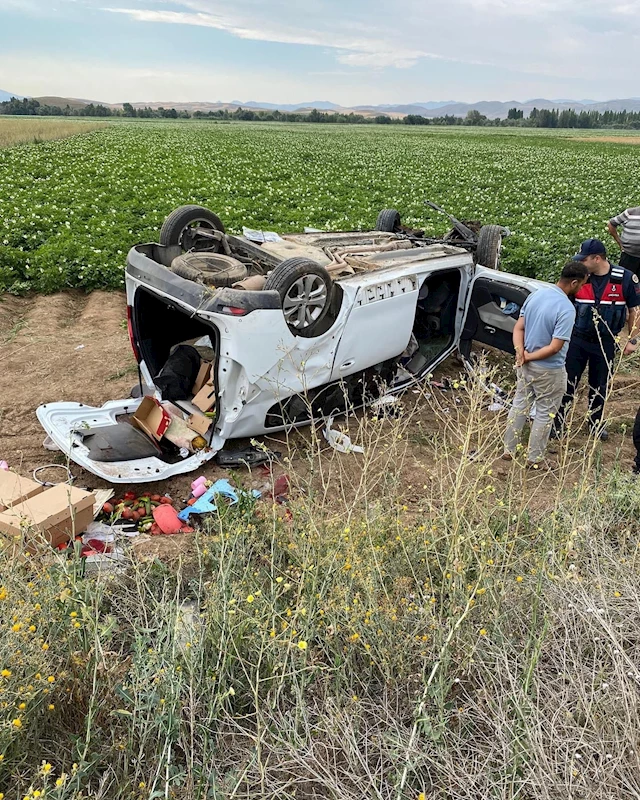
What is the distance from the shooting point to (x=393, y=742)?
7.44ft

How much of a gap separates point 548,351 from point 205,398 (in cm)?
307

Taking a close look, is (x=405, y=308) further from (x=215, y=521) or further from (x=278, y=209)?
(x=278, y=209)

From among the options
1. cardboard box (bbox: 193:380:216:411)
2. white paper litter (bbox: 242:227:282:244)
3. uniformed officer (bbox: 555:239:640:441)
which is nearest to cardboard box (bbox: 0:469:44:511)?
cardboard box (bbox: 193:380:216:411)

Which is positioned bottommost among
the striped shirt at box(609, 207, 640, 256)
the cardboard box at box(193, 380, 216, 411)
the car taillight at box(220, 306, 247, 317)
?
the cardboard box at box(193, 380, 216, 411)

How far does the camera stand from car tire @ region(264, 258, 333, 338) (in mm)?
4832

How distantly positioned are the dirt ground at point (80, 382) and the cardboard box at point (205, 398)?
1.80 ft

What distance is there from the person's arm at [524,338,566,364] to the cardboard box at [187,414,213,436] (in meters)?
2.89

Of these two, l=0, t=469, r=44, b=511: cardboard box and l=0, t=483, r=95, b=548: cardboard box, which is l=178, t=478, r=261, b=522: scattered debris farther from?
l=0, t=469, r=44, b=511: cardboard box

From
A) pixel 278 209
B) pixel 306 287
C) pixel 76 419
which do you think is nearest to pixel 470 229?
pixel 306 287

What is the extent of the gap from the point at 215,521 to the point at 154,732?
152 cm

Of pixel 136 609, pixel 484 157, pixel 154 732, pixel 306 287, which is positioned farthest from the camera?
pixel 484 157

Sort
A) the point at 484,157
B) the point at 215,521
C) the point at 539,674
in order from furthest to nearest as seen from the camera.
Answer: the point at 484,157, the point at 215,521, the point at 539,674

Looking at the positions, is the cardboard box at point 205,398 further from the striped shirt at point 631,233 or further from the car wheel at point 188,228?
the striped shirt at point 631,233

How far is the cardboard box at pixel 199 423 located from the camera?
530 cm
